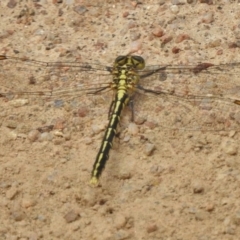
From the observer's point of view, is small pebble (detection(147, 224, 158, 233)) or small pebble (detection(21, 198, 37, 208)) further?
small pebble (detection(21, 198, 37, 208))

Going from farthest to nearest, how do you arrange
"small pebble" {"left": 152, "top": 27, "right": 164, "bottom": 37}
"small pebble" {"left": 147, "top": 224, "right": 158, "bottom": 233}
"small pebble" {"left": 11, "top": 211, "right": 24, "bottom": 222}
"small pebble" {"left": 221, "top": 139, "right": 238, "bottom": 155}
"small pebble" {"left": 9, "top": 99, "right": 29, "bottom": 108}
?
"small pebble" {"left": 152, "top": 27, "right": 164, "bottom": 37} < "small pebble" {"left": 9, "top": 99, "right": 29, "bottom": 108} < "small pebble" {"left": 221, "top": 139, "right": 238, "bottom": 155} < "small pebble" {"left": 11, "top": 211, "right": 24, "bottom": 222} < "small pebble" {"left": 147, "top": 224, "right": 158, "bottom": 233}

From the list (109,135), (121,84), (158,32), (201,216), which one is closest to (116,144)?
(109,135)

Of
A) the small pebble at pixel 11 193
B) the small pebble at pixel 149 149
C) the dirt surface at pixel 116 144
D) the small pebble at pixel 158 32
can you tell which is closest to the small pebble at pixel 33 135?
the dirt surface at pixel 116 144

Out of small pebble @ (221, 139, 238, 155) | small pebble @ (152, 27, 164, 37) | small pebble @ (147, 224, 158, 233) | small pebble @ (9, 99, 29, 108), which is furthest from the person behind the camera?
small pebble @ (152, 27, 164, 37)

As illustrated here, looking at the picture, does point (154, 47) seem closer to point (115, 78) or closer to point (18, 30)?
point (115, 78)

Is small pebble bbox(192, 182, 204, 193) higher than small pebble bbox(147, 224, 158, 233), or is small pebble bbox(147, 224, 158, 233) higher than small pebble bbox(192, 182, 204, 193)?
small pebble bbox(192, 182, 204, 193)

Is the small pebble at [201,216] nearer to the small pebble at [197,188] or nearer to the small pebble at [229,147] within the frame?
the small pebble at [197,188]

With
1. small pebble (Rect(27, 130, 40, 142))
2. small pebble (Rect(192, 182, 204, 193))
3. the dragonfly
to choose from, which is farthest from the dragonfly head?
small pebble (Rect(192, 182, 204, 193))

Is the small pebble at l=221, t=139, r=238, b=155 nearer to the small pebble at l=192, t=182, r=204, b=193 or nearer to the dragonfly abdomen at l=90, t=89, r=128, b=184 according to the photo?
the small pebble at l=192, t=182, r=204, b=193
